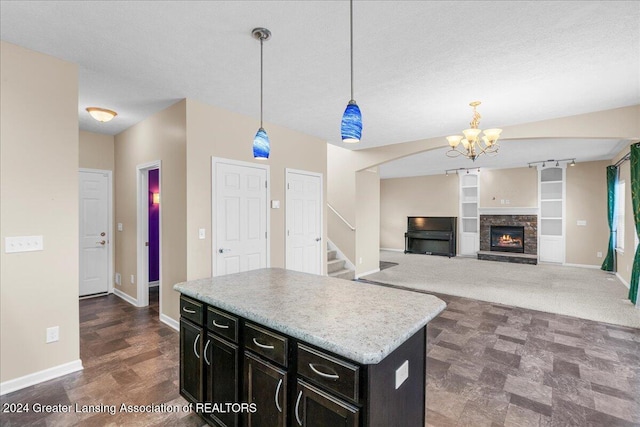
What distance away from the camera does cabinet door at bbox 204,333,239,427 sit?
5.58ft

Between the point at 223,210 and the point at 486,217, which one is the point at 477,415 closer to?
the point at 223,210

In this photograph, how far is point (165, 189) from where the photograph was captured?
3736mm

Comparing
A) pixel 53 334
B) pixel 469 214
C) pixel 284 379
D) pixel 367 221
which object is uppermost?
pixel 469 214

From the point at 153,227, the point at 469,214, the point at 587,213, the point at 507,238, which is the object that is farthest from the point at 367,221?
the point at 587,213

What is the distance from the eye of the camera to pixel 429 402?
2234 mm

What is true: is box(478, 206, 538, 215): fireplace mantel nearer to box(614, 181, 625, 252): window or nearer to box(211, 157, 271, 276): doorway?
box(614, 181, 625, 252): window

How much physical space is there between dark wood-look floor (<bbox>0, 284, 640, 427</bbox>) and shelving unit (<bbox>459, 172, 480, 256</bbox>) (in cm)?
564

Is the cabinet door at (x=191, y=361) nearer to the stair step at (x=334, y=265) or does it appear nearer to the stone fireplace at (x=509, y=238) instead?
the stair step at (x=334, y=265)

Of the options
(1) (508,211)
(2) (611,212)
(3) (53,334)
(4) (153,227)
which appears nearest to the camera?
(3) (53,334)

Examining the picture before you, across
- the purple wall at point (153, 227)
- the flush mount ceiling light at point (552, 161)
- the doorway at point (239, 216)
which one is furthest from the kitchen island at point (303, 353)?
the flush mount ceiling light at point (552, 161)

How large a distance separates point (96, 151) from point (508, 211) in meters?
10.0

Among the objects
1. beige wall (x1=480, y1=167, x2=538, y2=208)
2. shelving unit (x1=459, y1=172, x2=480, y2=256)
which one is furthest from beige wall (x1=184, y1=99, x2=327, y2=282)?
beige wall (x1=480, y1=167, x2=538, y2=208)

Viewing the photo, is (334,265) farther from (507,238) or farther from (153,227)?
(507,238)

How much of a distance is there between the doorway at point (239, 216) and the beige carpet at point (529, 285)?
117 inches
